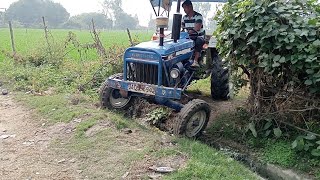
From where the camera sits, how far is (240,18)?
5.10 metres

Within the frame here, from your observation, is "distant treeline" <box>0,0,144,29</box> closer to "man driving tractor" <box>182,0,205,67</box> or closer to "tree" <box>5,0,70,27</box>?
"tree" <box>5,0,70,27</box>

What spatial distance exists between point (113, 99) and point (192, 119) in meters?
1.67

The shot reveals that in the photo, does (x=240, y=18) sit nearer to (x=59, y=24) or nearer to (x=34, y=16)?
(x=59, y=24)

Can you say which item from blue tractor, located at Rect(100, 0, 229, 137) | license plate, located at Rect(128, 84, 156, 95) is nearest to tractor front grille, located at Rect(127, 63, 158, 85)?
blue tractor, located at Rect(100, 0, 229, 137)

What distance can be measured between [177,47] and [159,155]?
7.34ft

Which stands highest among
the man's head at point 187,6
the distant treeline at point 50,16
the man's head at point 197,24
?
the man's head at point 187,6

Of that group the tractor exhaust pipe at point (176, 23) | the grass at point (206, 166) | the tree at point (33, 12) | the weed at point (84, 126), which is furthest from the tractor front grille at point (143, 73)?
the tree at point (33, 12)

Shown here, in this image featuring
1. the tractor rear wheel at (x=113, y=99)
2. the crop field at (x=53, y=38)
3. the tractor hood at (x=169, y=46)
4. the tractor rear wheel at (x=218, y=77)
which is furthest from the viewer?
the crop field at (x=53, y=38)

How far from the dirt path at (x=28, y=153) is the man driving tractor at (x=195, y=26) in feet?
10.3

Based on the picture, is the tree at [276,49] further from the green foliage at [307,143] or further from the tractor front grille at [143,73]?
the tractor front grille at [143,73]

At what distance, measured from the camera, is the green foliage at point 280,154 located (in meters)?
4.79

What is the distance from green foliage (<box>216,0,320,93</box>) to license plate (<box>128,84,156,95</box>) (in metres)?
1.28

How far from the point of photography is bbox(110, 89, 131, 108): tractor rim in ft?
20.9

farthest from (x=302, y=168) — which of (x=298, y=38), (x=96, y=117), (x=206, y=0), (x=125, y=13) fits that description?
(x=125, y=13)
